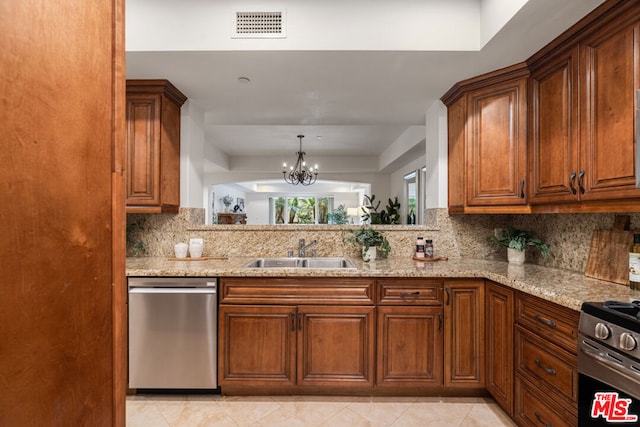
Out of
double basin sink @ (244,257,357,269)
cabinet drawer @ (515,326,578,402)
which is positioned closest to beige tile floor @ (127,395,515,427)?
cabinet drawer @ (515,326,578,402)

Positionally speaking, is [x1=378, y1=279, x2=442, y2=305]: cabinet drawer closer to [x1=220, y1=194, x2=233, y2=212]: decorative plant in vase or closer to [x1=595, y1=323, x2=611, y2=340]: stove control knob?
[x1=595, y1=323, x2=611, y2=340]: stove control knob

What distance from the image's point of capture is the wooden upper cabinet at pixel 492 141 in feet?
7.22

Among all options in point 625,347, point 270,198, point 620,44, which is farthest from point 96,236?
point 270,198

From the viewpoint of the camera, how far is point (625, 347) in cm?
117

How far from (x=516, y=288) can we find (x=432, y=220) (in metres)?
1.10

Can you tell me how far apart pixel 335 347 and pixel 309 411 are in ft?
1.38

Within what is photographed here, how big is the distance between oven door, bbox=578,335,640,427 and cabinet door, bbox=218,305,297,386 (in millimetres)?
1506

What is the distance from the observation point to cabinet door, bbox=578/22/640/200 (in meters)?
1.46

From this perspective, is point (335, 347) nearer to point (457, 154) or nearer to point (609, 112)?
point (457, 154)

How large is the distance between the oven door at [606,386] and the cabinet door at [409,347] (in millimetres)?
851

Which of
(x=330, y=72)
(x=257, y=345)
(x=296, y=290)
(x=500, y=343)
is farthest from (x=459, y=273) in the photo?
(x=330, y=72)

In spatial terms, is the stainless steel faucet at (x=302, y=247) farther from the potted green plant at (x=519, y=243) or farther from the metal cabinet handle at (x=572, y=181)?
the metal cabinet handle at (x=572, y=181)

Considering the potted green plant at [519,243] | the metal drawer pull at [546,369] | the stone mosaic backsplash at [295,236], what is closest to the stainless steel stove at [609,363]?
the metal drawer pull at [546,369]

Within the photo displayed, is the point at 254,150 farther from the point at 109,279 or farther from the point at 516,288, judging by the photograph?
the point at 109,279
